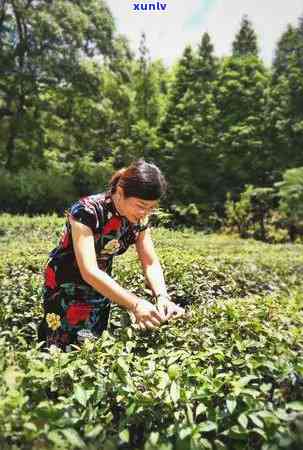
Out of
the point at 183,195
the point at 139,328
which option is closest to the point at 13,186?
the point at 183,195

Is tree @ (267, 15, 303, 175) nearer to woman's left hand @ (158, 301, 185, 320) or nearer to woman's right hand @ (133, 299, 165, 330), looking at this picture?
woman's left hand @ (158, 301, 185, 320)

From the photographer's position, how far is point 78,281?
2523 mm

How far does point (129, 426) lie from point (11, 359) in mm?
455

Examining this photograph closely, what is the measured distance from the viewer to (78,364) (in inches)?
74.5

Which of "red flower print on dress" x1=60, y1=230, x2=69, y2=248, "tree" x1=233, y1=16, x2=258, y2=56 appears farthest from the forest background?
"red flower print on dress" x1=60, y1=230, x2=69, y2=248

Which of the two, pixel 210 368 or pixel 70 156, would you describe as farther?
pixel 70 156

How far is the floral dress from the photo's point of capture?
2.45 meters

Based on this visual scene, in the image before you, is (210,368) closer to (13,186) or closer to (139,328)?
(139,328)

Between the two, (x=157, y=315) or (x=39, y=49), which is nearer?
(x=157, y=315)

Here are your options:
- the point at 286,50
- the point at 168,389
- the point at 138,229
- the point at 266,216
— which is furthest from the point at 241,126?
the point at 168,389

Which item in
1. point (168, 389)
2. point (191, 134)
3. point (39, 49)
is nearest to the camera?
point (168, 389)

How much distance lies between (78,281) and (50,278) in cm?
14

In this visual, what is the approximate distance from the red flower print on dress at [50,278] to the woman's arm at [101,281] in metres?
0.32

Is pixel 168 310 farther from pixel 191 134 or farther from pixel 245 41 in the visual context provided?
pixel 245 41
